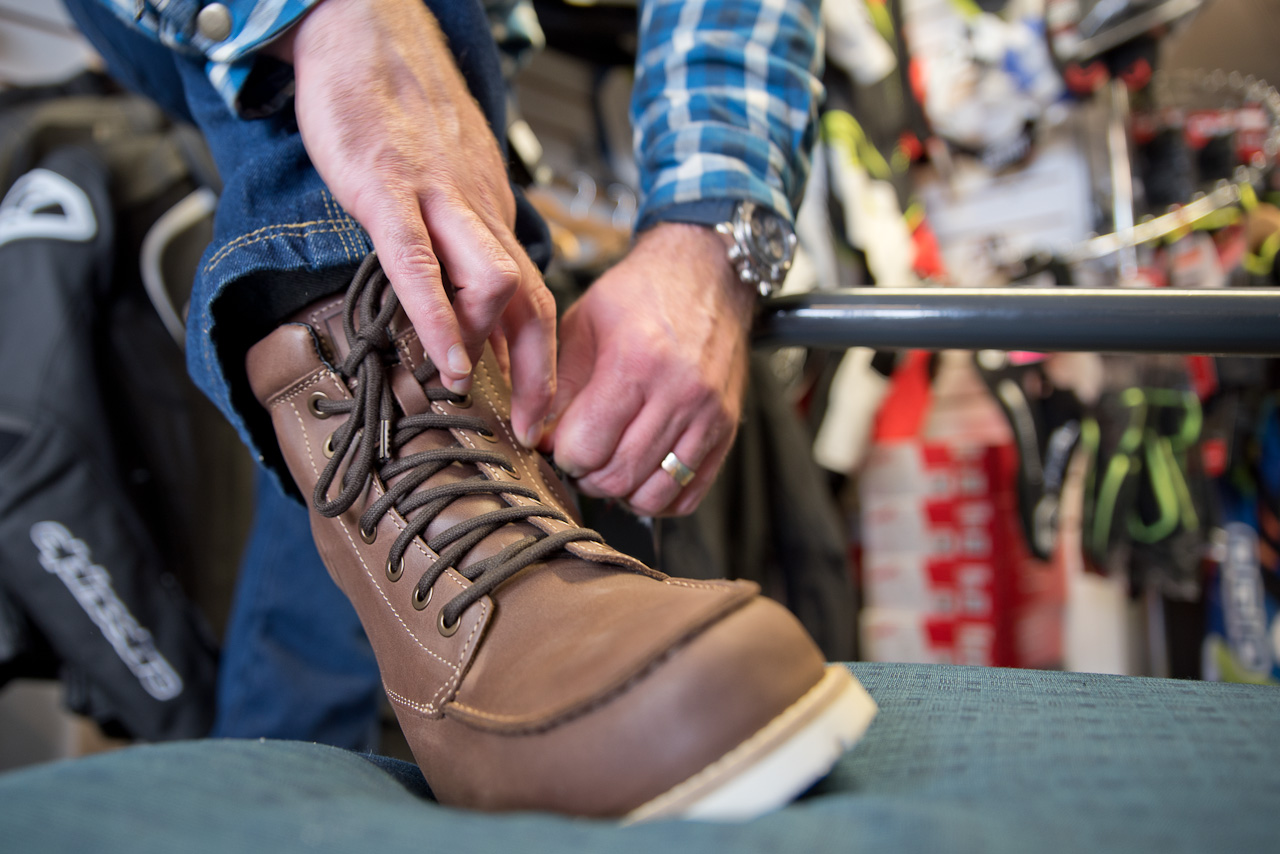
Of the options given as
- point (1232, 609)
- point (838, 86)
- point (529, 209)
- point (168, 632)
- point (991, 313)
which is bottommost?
point (1232, 609)

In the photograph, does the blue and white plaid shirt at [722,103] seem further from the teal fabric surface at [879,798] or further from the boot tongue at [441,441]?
the teal fabric surface at [879,798]

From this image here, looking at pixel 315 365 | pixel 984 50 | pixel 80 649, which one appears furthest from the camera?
pixel 984 50

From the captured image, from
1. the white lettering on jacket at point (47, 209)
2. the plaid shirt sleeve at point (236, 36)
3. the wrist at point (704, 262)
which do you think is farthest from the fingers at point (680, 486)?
the white lettering on jacket at point (47, 209)

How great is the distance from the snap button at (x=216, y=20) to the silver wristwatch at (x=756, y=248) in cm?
39

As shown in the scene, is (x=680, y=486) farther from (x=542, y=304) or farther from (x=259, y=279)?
(x=259, y=279)

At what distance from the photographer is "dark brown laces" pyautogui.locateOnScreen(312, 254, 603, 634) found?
1.43 feet

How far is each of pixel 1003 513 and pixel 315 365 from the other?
2029 mm

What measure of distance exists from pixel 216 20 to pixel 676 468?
450 mm

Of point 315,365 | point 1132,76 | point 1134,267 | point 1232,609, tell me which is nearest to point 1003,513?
point 1232,609

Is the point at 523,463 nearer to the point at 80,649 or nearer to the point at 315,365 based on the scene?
the point at 315,365

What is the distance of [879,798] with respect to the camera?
277 mm

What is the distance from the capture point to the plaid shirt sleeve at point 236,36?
0.48m

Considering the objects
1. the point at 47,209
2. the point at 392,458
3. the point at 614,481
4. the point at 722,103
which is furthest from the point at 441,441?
the point at 47,209

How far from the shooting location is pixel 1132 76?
1.94 metres
